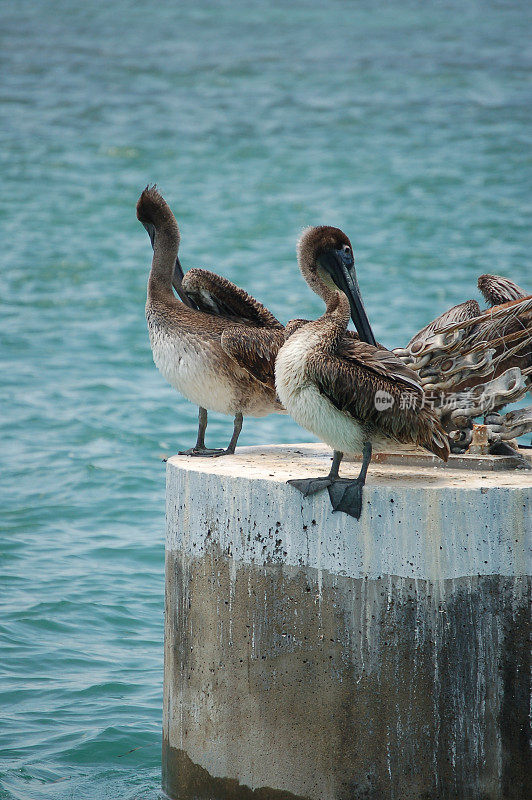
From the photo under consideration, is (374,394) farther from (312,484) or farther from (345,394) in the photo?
(312,484)

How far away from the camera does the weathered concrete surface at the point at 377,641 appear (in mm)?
3998

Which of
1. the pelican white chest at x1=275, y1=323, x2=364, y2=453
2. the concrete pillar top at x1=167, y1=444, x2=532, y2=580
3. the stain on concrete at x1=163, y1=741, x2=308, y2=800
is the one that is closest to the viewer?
the concrete pillar top at x1=167, y1=444, x2=532, y2=580

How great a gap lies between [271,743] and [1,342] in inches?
487

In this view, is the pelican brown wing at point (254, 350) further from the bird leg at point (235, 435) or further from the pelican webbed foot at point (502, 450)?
the pelican webbed foot at point (502, 450)

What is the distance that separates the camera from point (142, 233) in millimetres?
23797

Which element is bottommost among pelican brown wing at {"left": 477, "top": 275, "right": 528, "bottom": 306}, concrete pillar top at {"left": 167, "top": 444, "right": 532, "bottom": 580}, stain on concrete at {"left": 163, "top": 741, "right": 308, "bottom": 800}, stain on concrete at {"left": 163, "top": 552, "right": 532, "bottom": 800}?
stain on concrete at {"left": 163, "top": 741, "right": 308, "bottom": 800}

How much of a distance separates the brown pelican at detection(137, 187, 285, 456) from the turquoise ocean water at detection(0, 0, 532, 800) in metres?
1.83

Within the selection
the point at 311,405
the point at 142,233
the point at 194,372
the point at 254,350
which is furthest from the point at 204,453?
the point at 142,233

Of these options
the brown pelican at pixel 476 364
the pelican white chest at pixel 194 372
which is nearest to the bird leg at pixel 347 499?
the brown pelican at pixel 476 364

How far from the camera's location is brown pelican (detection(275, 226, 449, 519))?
4.29m

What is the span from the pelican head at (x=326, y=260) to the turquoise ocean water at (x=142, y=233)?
2.36 metres

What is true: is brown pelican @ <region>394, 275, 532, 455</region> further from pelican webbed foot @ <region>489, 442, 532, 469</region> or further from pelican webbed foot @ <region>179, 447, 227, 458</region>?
pelican webbed foot @ <region>179, 447, 227, 458</region>

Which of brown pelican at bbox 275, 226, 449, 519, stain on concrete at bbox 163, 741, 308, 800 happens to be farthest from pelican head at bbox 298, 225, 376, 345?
stain on concrete at bbox 163, 741, 308, 800

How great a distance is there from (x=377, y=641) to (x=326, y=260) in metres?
1.66
